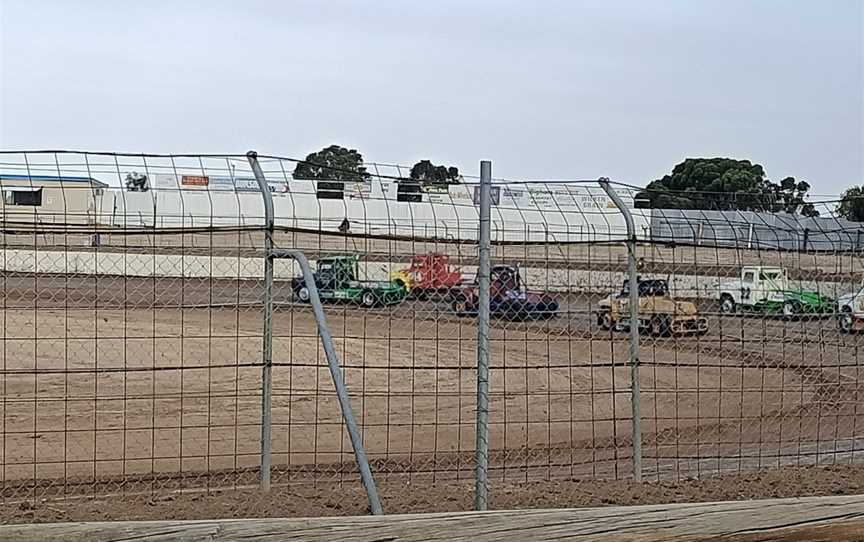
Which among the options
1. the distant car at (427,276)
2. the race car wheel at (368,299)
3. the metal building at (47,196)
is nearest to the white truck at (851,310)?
the distant car at (427,276)

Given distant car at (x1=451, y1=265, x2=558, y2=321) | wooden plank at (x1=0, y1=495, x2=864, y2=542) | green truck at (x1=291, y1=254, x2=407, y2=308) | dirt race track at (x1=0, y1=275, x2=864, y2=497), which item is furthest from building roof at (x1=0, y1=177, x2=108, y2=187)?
wooden plank at (x1=0, y1=495, x2=864, y2=542)

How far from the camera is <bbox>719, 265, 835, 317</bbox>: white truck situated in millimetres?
11671

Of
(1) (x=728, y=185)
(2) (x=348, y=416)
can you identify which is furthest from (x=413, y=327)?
(1) (x=728, y=185)

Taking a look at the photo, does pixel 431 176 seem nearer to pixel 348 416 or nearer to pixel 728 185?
pixel 348 416

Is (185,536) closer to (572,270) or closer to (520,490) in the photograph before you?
(520,490)

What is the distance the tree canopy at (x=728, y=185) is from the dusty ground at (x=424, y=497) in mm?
2249

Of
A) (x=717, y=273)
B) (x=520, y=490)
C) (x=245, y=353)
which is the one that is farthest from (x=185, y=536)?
(x=245, y=353)

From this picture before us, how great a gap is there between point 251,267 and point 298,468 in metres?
3.61

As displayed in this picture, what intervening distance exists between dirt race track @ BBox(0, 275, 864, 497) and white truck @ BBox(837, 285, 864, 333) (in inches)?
11.6

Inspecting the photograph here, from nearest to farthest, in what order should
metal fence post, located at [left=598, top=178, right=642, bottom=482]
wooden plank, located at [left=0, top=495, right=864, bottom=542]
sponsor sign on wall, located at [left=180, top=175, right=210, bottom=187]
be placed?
wooden plank, located at [left=0, top=495, right=864, bottom=542], sponsor sign on wall, located at [left=180, top=175, right=210, bottom=187], metal fence post, located at [left=598, top=178, right=642, bottom=482]

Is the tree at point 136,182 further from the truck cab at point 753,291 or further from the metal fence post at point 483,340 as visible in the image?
the truck cab at point 753,291

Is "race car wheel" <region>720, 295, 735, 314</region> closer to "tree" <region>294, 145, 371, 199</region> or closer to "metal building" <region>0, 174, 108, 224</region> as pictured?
"tree" <region>294, 145, 371, 199</region>

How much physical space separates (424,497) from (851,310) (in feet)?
24.1

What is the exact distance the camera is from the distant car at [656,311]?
1098cm
